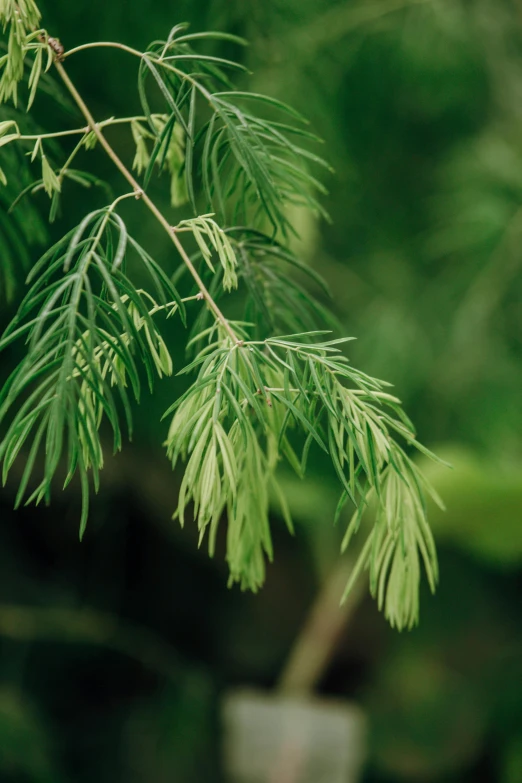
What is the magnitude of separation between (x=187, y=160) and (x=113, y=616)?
4.49 feet

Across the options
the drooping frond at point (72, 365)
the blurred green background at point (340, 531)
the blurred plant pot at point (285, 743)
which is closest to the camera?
the drooping frond at point (72, 365)

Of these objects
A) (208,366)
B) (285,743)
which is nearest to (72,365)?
(208,366)

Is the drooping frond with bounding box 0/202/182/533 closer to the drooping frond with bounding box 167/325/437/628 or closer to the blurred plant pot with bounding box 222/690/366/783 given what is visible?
the drooping frond with bounding box 167/325/437/628

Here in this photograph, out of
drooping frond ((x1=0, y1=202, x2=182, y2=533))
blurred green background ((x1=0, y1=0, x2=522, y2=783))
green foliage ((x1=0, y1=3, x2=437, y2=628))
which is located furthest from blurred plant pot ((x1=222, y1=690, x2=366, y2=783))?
drooping frond ((x1=0, y1=202, x2=182, y2=533))

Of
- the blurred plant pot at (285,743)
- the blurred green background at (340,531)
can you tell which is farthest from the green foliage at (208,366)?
the blurred plant pot at (285,743)

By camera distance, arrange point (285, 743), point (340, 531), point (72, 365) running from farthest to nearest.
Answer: point (340, 531) < point (285, 743) < point (72, 365)

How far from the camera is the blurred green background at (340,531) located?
3.97 ft

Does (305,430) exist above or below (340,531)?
above

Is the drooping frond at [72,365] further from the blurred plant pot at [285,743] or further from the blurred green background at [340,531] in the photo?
the blurred plant pot at [285,743]

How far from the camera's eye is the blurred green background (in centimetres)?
121

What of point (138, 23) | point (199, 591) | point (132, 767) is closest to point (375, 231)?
point (138, 23)

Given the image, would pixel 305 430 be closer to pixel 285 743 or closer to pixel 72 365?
pixel 72 365

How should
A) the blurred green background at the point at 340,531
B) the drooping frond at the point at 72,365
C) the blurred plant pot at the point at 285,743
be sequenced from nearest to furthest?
the drooping frond at the point at 72,365
the blurred green background at the point at 340,531
the blurred plant pot at the point at 285,743

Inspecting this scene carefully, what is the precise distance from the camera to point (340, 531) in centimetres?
161
